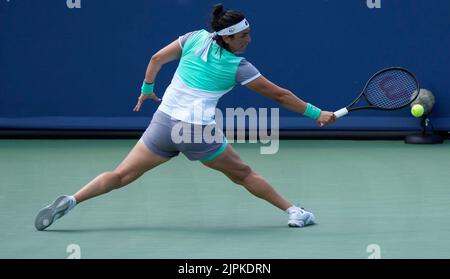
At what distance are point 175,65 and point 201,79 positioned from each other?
4156 mm

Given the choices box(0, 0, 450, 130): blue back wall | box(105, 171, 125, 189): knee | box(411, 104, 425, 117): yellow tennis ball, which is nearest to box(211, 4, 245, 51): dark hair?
box(105, 171, 125, 189): knee

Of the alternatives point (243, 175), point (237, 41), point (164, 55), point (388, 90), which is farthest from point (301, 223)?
point (388, 90)

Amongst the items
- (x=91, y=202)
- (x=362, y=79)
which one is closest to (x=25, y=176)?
(x=91, y=202)

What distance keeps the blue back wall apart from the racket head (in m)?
2.83

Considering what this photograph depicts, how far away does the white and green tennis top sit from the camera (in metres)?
6.46

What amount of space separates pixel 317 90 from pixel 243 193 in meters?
2.91

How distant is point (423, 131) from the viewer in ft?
34.8

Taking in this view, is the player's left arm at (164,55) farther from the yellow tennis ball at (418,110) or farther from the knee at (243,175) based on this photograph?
the yellow tennis ball at (418,110)

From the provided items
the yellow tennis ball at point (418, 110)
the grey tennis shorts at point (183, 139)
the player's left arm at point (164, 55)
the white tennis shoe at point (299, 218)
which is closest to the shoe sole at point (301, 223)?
the white tennis shoe at point (299, 218)

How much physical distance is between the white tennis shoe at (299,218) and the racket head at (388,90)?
931 millimetres

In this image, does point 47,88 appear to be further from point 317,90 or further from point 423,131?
point 423,131

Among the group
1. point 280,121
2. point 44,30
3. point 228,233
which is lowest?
point 228,233

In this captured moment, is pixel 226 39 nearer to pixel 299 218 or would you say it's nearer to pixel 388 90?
pixel 299 218

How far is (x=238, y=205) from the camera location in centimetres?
751
